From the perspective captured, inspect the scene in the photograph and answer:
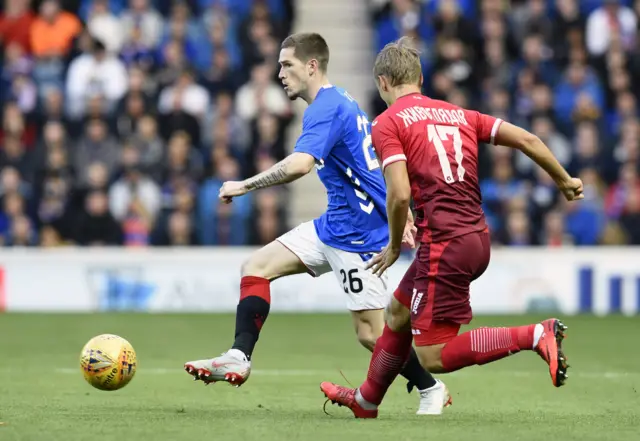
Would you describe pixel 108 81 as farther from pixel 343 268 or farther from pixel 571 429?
pixel 571 429

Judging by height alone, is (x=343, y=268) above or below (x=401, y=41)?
below

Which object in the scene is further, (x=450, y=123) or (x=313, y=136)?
(x=313, y=136)

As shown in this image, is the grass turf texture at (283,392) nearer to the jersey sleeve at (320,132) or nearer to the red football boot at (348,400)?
the red football boot at (348,400)

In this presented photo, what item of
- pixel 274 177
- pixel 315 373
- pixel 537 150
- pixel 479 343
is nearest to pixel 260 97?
pixel 315 373

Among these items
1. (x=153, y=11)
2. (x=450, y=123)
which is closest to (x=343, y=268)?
(x=450, y=123)

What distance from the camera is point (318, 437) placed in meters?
6.14

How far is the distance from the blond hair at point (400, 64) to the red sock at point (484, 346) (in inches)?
52.5

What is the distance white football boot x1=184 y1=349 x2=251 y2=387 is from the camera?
7.25m

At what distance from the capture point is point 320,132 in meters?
7.51

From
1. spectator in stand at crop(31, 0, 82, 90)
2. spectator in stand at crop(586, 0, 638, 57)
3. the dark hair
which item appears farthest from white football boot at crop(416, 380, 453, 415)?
spectator in stand at crop(586, 0, 638, 57)

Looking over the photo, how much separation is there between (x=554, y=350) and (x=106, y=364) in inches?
103

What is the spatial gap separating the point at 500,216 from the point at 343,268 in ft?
28.2

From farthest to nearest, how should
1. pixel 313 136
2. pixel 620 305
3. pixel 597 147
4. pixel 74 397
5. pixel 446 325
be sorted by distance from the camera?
pixel 597 147, pixel 620 305, pixel 74 397, pixel 313 136, pixel 446 325

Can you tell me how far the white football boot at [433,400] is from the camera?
297 inches
